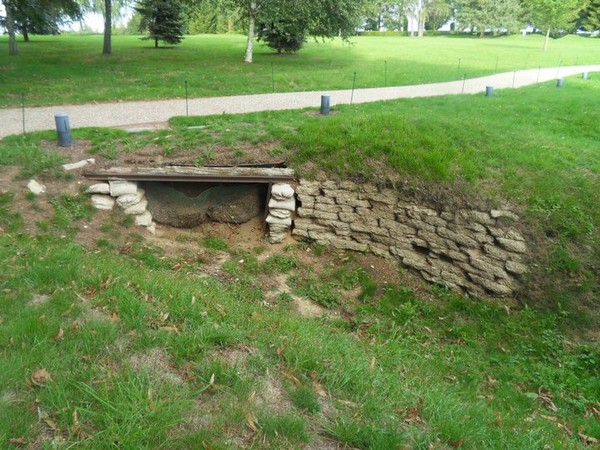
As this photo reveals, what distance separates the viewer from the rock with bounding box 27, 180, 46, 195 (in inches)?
316

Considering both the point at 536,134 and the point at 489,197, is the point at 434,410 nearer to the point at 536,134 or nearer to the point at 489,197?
the point at 489,197

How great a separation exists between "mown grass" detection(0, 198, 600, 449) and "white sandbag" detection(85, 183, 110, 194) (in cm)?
165

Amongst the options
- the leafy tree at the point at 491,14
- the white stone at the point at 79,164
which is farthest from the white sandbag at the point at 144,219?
the leafy tree at the point at 491,14

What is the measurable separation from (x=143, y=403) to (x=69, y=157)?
708 centimetres

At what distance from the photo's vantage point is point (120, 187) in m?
8.48

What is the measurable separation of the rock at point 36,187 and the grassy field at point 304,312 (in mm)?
153

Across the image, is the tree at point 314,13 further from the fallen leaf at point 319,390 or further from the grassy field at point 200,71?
the fallen leaf at point 319,390

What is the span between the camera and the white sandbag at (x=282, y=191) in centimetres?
884

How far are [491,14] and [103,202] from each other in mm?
66695

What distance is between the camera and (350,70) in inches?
901

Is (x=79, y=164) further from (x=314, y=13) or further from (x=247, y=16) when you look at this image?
(x=247, y=16)

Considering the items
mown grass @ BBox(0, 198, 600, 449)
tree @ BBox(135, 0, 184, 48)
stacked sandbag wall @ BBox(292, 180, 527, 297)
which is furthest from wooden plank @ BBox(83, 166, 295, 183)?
tree @ BBox(135, 0, 184, 48)

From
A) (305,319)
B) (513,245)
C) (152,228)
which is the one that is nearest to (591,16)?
(513,245)

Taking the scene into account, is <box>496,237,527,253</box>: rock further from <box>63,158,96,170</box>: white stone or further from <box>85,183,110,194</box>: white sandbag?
<box>63,158,96,170</box>: white stone
